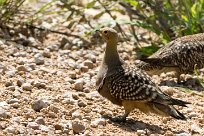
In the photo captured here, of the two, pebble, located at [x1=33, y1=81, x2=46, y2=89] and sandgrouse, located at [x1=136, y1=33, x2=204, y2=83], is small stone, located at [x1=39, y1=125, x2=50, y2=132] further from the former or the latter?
sandgrouse, located at [x1=136, y1=33, x2=204, y2=83]

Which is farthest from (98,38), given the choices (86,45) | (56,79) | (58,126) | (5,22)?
(58,126)

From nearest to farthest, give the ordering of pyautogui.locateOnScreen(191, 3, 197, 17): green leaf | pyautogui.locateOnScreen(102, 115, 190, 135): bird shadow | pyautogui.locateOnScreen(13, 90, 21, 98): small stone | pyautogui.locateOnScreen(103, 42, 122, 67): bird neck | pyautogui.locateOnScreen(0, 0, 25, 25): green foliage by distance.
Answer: pyautogui.locateOnScreen(102, 115, 190, 135): bird shadow < pyautogui.locateOnScreen(13, 90, 21, 98): small stone < pyautogui.locateOnScreen(103, 42, 122, 67): bird neck < pyautogui.locateOnScreen(0, 0, 25, 25): green foliage < pyautogui.locateOnScreen(191, 3, 197, 17): green leaf

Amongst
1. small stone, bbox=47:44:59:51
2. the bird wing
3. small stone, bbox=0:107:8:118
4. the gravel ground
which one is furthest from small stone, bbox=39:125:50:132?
small stone, bbox=47:44:59:51

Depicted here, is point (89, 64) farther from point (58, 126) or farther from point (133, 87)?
point (58, 126)

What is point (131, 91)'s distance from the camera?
6.21 m

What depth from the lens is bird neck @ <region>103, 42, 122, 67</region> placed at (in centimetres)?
657

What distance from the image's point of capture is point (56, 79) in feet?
24.7

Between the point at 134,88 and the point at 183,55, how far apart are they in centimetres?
221

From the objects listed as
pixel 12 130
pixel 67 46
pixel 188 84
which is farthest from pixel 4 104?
pixel 67 46

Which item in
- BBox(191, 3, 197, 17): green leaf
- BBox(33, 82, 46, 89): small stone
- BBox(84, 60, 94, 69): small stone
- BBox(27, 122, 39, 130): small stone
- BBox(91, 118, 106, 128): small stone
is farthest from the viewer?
BBox(191, 3, 197, 17): green leaf

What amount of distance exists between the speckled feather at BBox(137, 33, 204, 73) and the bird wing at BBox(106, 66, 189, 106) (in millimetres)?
1819

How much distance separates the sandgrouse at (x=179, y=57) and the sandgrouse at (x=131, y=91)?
5.45 feet

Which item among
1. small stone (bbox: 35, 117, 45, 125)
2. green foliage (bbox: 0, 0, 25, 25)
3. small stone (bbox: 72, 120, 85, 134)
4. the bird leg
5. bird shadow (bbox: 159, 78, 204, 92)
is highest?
green foliage (bbox: 0, 0, 25, 25)

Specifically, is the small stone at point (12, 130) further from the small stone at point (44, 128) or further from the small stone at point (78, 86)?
the small stone at point (78, 86)
